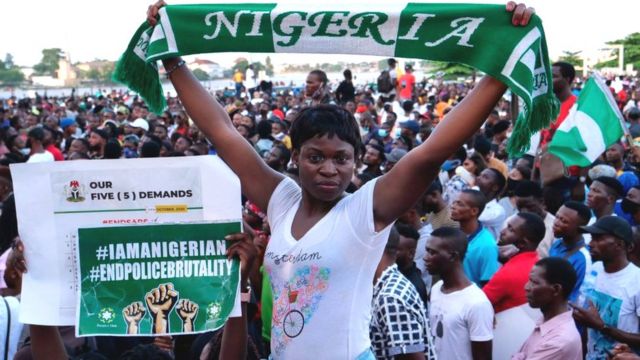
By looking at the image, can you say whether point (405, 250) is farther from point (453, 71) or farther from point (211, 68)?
point (211, 68)

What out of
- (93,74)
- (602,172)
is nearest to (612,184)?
(602,172)

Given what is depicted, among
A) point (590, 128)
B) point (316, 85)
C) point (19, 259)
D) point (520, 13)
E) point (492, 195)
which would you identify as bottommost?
point (492, 195)

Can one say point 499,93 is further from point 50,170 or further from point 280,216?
point 50,170


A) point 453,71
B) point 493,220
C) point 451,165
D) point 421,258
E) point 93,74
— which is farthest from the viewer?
point 93,74

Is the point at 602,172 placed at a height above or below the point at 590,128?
Answer: below

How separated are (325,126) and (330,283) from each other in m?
0.49

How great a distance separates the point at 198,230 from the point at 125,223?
0.25 m

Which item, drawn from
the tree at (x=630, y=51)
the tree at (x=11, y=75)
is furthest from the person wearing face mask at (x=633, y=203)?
the tree at (x=11, y=75)

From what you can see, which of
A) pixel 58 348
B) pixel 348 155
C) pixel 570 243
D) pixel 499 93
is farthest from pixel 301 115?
pixel 570 243

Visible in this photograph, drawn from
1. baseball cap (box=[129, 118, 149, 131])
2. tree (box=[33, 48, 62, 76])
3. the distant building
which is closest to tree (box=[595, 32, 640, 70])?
the distant building

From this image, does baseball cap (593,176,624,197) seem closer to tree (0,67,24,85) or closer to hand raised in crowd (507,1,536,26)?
hand raised in crowd (507,1,536,26)

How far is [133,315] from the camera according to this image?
2.54 meters

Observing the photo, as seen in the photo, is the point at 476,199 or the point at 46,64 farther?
the point at 46,64

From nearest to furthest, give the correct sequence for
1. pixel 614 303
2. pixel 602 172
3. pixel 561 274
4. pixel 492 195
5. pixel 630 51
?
pixel 561 274, pixel 614 303, pixel 602 172, pixel 492 195, pixel 630 51
